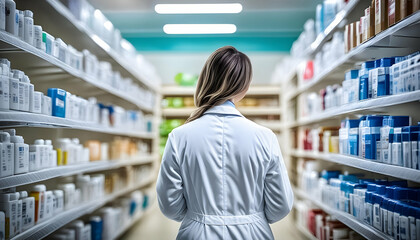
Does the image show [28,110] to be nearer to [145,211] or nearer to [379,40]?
[379,40]

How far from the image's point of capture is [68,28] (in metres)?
3.50

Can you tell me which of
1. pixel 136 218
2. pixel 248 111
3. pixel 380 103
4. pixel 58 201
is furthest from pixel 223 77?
pixel 248 111

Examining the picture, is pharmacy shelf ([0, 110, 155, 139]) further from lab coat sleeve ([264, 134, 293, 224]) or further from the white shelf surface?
the white shelf surface

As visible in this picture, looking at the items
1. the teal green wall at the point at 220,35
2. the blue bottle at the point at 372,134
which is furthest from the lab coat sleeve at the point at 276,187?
the teal green wall at the point at 220,35

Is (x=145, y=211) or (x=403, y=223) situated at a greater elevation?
(x=403, y=223)

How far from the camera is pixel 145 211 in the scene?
6988 mm

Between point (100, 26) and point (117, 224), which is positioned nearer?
point (100, 26)

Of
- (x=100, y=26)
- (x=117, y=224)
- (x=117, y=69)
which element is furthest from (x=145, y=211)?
(x=100, y=26)

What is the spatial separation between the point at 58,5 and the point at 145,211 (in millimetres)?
4791

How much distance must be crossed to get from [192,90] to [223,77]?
6140mm

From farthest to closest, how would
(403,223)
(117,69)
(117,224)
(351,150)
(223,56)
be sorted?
(117,69), (117,224), (351,150), (403,223), (223,56)

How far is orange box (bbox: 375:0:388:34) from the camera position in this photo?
2.38 meters

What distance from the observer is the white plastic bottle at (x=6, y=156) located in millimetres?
2178

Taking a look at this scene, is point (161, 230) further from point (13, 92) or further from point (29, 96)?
point (13, 92)
